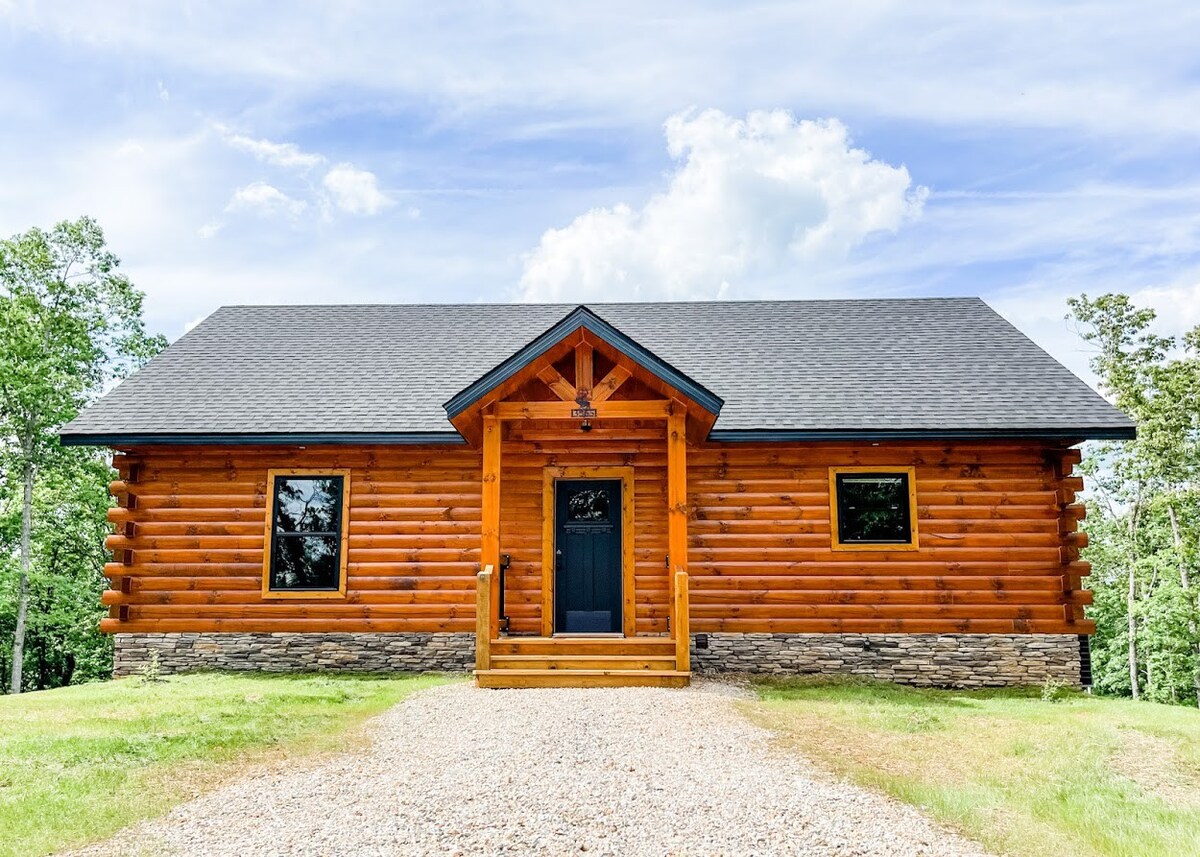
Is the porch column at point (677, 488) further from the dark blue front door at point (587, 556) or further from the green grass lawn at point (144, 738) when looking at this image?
the green grass lawn at point (144, 738)

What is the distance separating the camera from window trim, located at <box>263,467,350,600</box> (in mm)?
12453

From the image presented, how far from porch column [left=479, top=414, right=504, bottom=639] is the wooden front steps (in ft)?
1.39

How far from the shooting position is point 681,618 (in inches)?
410

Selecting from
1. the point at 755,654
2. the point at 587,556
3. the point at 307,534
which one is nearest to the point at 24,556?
the point at 307,534

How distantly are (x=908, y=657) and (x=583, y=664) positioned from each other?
4832 millimetres

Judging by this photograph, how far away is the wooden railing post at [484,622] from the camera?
10.3 metres

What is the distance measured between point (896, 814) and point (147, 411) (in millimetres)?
11747

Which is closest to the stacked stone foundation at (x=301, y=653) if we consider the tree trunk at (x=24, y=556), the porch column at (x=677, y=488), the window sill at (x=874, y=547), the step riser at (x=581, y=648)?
the step riser at (x=581, y=648)

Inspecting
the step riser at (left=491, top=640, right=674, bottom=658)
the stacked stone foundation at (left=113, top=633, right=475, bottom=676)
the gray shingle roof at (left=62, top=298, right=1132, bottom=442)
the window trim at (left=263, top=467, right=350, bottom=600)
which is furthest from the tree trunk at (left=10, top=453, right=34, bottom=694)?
the step riser at (left=491, top=640, right=674, bottom=658)

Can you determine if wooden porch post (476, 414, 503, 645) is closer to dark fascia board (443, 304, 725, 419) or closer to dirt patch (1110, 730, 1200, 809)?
dark fascia board (443, 304, 725, 419)

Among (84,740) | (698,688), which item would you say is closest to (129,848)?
(84,740)

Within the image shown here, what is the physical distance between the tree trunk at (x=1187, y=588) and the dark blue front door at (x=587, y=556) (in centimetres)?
1880

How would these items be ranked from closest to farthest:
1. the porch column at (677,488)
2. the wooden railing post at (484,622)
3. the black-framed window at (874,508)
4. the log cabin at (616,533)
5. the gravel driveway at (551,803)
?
the gravel driveway at (551,803), the wooden railing post at (484,622), the porch column at (677,488), the log cabin at (616,533), the black-framed window at (874,508)

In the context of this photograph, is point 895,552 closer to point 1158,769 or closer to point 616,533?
point 616,533
